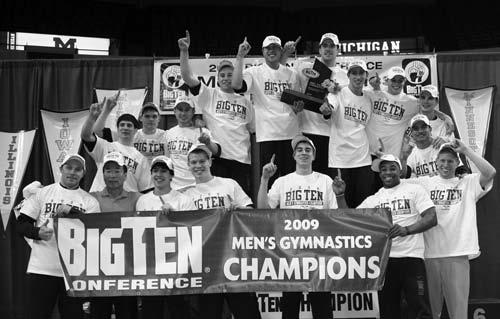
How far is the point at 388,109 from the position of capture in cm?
741

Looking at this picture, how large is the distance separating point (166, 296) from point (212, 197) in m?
0.94

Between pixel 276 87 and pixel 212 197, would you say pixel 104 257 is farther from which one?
pixel 276 87

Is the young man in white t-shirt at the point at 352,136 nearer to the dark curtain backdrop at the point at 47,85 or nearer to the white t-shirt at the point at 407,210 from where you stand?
the white t-shirt at the point at 407,210

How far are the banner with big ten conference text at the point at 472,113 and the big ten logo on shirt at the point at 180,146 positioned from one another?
3.40m

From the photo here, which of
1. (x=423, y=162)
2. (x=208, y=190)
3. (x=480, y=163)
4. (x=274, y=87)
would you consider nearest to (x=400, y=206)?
(x=480, y=163)

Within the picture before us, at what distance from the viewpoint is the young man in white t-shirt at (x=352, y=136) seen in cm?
700

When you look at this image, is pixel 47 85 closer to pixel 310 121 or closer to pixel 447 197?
pixel 310 121

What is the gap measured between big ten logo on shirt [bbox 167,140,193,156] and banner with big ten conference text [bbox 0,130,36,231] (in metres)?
2.53

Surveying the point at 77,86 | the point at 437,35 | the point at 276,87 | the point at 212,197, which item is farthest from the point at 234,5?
the point at 212,197

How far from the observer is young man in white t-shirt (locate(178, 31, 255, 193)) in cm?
703

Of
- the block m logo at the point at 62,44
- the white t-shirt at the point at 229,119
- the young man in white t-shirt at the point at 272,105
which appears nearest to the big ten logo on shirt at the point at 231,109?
the white t-shirt at the point at 229,119

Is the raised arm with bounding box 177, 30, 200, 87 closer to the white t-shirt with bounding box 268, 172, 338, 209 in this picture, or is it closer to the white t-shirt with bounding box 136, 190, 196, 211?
the white t-shirt with bounding box 136, 190, 196, 211

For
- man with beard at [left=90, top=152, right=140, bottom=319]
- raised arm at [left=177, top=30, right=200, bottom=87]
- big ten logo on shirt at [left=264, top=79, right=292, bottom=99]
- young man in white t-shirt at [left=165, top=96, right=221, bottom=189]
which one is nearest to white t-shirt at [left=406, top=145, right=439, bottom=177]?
big ten logo on shirt at [left=264, top=79, right=292, bottom=99]

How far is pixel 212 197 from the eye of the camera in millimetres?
6070
